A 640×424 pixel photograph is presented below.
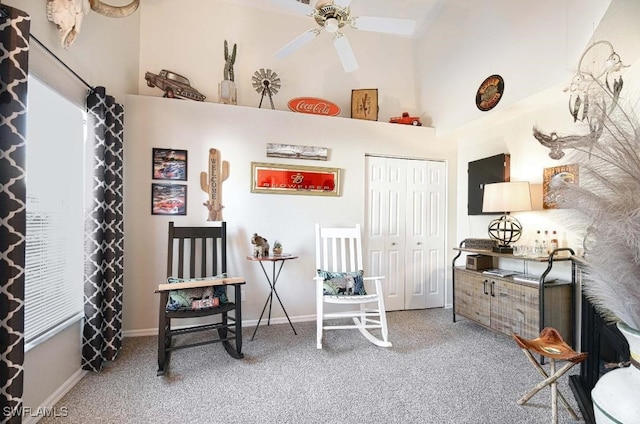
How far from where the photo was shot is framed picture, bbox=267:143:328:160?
3.25 metres

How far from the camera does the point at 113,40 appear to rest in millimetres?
2641

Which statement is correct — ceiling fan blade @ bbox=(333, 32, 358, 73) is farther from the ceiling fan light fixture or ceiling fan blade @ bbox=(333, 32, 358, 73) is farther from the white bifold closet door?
the white bifold closet door

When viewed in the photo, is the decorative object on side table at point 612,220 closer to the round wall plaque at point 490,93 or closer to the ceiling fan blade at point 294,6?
the ceiling fan blade at point 294,6

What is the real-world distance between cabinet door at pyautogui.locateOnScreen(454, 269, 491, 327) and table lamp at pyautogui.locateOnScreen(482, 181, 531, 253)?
0.37 metres

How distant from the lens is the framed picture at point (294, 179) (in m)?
3.21

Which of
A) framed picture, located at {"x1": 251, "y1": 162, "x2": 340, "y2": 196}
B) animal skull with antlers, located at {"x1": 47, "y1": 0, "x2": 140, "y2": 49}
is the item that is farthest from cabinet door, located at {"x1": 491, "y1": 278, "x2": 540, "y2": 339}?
animal skull with antlers, located at {"x1": 47, "y1": 0, "x2": 140, "y2": 49}

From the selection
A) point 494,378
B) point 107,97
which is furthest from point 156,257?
point 494,378

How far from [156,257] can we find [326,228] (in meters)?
1.74

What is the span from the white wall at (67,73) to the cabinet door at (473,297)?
3387mm

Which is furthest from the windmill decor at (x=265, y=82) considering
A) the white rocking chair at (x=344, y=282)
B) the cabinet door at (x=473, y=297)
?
the cabinet door at (x=473, y=297)

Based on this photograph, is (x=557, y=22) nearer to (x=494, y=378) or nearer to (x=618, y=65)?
(x=618, y=65)

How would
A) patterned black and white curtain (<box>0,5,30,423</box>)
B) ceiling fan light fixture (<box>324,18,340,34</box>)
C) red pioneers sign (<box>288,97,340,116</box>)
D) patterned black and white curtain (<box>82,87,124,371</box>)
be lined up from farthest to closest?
red pioneers sign (<box>288,97,340,116</box>), ceiling fan light fixture (<box>324,18,340,34</box>), patterned black and white curtain (<box>82,87,124,371</box>), patterned black and white curtain (<box>0,5,30,423</box>)

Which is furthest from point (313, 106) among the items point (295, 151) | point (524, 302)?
point (524, 302)

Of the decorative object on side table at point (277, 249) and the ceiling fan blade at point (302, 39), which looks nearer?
the ceiling fan blade at point (302, 39)
